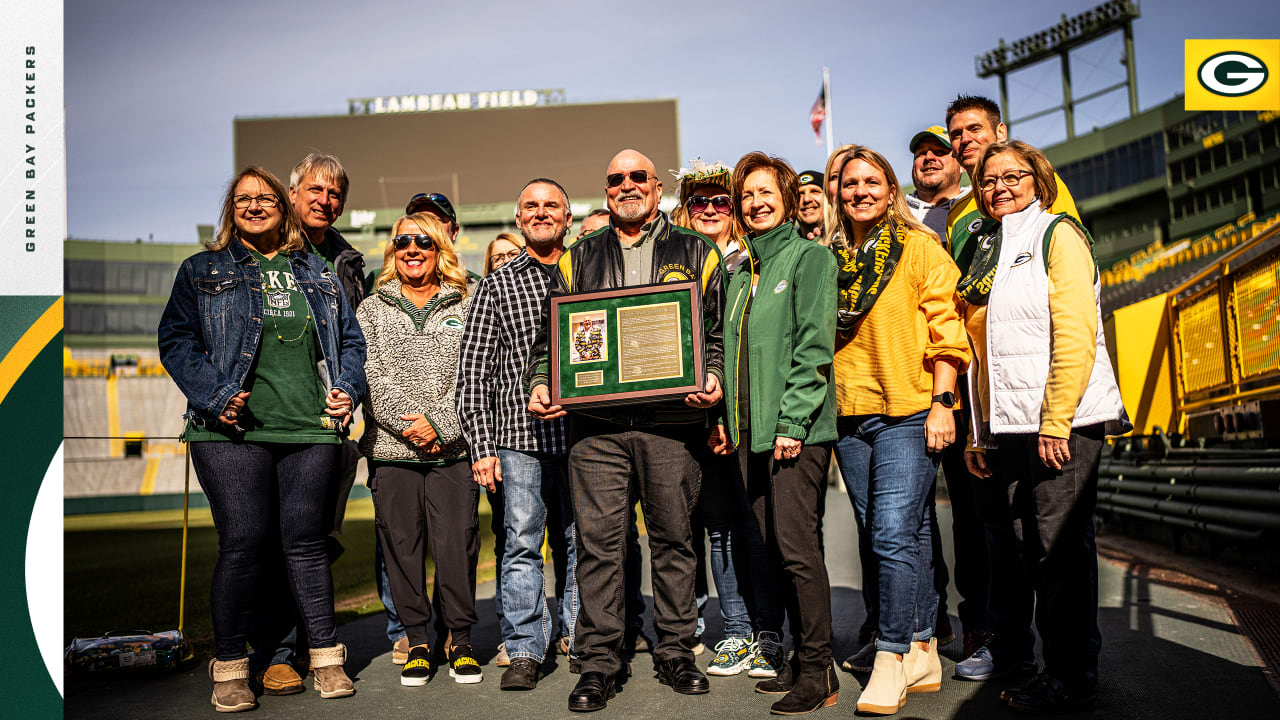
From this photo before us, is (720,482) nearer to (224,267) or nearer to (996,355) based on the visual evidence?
(996,355)

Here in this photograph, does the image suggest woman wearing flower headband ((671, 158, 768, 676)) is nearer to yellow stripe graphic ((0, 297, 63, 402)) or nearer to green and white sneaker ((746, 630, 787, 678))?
green and white sneaker ((746, 630, 787, 678))

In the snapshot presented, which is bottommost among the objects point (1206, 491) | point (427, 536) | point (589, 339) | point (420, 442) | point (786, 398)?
point (1206, 491)

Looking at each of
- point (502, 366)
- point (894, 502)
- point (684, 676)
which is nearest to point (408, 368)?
point (502, 366)

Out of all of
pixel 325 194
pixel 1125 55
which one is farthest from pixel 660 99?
pixel 325 194

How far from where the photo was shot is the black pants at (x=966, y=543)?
4691 millimetres

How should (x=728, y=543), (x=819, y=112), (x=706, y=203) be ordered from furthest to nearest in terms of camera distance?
(x=819, y=112) < (x=706, y=203) < (x=728, y=543)

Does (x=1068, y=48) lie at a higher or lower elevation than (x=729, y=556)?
higher

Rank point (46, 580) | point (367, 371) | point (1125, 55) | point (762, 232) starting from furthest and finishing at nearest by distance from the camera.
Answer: point (1125, 55) → point (367, 371) → point (762, 232) → point (46, 580)

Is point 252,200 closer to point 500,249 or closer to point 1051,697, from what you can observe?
point 500,249

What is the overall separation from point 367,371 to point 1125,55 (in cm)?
6405

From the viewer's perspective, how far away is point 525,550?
4.68 m

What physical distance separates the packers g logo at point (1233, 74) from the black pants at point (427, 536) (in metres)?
6.30

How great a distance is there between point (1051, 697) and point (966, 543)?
1.19 m

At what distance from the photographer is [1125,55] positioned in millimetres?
58156
